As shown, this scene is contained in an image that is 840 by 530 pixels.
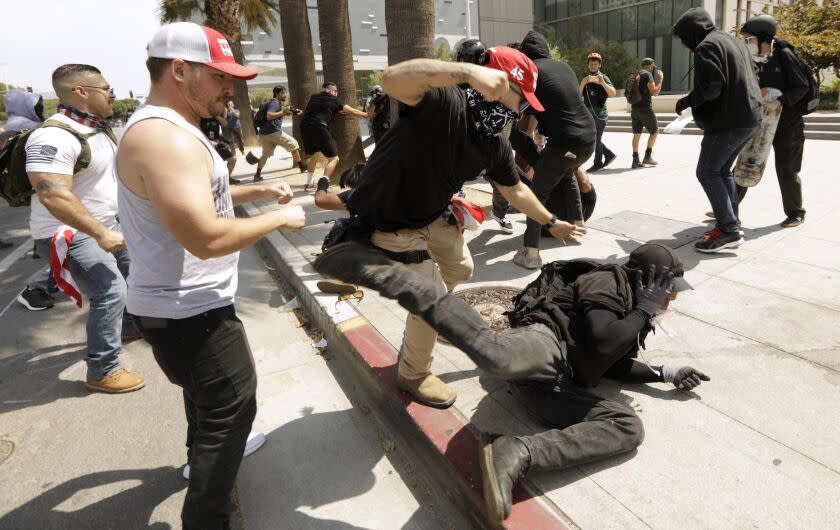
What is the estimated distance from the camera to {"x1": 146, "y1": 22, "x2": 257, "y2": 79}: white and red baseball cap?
1.76m

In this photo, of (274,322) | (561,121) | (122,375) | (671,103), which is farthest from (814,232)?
(671,103)

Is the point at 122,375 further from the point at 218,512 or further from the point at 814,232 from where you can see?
the point at 814,232

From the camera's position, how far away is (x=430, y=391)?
2852 millimetres

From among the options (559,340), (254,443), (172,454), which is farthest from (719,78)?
(172,454)

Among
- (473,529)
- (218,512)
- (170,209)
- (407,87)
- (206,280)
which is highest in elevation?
(407,87)

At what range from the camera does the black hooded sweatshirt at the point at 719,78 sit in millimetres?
4496

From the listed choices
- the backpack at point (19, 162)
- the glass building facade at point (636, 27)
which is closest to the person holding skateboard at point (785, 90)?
the backpack at point (19, 162)

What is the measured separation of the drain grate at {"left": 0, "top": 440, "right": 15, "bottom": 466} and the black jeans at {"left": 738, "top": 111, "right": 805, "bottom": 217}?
6.69m

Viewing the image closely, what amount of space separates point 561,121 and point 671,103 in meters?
16.3

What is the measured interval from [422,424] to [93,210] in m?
2.57

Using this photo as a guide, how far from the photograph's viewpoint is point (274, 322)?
15.2 feet

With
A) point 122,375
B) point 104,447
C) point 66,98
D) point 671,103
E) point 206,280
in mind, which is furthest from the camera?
point 671,103

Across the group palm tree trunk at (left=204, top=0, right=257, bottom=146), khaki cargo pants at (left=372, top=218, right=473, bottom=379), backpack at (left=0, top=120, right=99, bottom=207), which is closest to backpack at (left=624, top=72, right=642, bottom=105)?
khaki cargo pants at (left=372, top=218, right=473, bottom=379)

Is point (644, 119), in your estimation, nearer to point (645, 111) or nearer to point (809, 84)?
point (645, 111)
